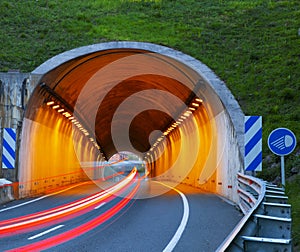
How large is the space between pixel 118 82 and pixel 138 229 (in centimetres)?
1717

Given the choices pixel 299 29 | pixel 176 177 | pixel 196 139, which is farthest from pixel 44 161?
pixel 299 29

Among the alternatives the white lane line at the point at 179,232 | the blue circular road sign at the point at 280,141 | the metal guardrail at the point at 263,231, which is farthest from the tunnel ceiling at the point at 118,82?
the metal guardrail at the point at 263,231

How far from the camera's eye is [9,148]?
18.9 metres

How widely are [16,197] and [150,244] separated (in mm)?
11295

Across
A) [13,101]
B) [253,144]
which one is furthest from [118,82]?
[253,144]

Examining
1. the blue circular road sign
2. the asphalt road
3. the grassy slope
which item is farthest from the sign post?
the asphalt road

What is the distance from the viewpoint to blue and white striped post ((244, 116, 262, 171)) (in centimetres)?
1388

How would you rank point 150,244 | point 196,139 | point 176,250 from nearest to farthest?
point 176,250
point 150,244
point 196,139

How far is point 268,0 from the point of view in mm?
45562

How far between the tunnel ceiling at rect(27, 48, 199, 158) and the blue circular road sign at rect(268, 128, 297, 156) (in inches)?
330

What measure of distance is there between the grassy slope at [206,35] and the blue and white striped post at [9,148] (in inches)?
377

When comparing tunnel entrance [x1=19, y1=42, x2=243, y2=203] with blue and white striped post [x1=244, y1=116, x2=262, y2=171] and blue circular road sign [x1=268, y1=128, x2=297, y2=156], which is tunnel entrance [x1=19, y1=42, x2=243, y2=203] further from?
blue circular road sign [x1=268, y1=128, x2=297, y2=156]

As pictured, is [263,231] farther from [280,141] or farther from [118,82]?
[118,82]

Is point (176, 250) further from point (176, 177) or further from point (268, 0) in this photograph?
point (268, 0)
